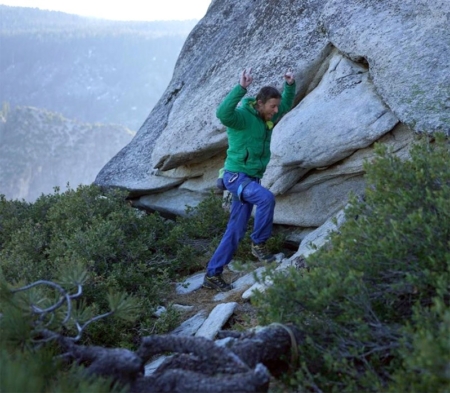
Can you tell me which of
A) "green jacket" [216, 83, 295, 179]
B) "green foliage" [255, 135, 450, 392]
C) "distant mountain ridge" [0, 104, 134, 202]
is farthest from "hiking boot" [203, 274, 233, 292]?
"distant mountain ridge" [0, 104, 134, 202]

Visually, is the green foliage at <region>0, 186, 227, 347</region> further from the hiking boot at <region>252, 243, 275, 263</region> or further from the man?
the hiking boot at <region>252, 243, 275, 263</region>

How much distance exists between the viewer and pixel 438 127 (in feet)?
24.8

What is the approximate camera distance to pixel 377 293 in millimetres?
4867

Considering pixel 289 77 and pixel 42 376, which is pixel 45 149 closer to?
pixel 289 77

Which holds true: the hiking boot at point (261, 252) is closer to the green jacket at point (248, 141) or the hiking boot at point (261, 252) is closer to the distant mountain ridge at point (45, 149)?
the green jacket at point (248, 141)

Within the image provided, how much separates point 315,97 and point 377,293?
516 centimetres

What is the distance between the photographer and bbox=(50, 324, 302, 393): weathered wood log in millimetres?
4215

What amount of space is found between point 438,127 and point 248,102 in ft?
7.68

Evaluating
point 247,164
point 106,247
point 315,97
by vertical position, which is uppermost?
point 315,97

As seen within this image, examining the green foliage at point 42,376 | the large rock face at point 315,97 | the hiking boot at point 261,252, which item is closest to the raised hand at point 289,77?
the large rock face at point 315,97

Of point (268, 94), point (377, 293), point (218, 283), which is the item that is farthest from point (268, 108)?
point (377, 293)

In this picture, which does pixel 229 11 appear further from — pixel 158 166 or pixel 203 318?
pixel 203 318

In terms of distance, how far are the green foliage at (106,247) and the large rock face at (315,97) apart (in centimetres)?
110

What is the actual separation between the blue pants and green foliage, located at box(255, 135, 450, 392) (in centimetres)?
252
